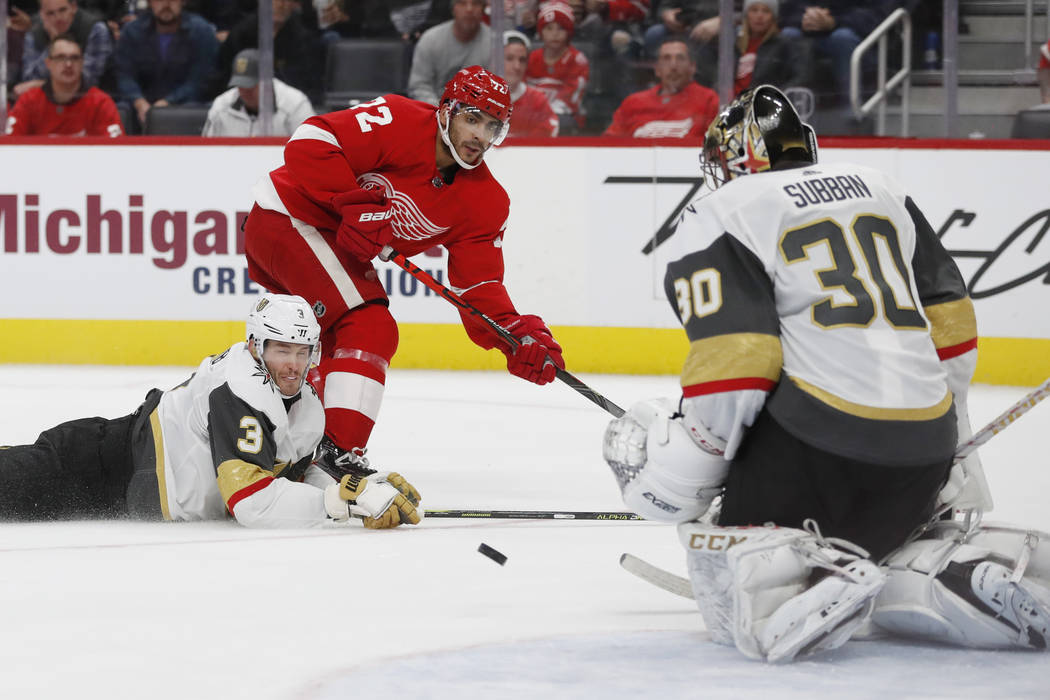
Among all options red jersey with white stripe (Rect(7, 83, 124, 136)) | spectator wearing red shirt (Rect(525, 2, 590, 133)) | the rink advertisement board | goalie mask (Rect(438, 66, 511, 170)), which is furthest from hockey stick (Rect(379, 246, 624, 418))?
red jersey with white stripe (Rect(7, 83, 124, 136))

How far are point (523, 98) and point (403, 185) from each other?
95.4 inches

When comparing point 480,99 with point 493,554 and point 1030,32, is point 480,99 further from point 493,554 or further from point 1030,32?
point 1030,32

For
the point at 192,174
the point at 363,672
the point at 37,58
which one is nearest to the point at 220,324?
the point at 192,174

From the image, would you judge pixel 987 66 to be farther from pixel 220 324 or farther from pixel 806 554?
pixel 806 554

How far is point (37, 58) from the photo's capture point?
653 centimetres

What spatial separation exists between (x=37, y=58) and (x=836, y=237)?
16.7 ft

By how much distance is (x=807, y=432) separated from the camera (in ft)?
7.36

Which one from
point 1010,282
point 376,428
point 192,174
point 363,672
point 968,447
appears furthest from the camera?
point 192,174

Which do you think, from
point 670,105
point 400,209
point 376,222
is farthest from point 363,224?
point 670,105

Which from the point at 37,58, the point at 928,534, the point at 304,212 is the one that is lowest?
the point at 928,534

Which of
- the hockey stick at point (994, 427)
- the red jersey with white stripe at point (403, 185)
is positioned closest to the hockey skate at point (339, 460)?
the red jersey with white stripe at point (403, 185)

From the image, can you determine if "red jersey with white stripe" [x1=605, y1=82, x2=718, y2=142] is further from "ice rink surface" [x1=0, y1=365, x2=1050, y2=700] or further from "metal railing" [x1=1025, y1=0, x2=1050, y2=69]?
"ice rink surface" [x1=0, y1=365, x2=1050, y2=700]

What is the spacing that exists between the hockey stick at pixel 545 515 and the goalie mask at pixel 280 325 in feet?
1.49

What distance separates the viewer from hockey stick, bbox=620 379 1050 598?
2396mm
